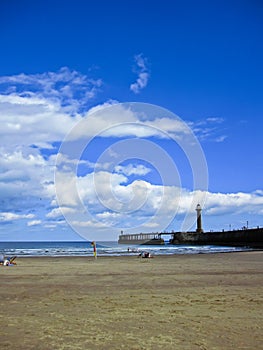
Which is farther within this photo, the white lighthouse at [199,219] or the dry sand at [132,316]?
the white lighthouse at [199,219]

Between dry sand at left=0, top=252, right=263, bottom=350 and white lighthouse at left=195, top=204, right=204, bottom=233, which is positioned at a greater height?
white lighthouse at left=195, top=204, right=204, bottom=233

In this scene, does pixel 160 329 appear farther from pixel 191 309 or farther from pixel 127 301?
pixel 127 301

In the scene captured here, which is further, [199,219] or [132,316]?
[199,219]

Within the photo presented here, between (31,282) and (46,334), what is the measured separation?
10.3 meters

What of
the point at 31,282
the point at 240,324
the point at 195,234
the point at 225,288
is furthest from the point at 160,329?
the point at 195,234

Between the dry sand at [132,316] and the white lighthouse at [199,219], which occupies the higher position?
the white lighthouse at [199,219]

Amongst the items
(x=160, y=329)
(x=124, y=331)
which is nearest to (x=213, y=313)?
(x=160, y=329)

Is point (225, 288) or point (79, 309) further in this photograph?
point (225, 288)

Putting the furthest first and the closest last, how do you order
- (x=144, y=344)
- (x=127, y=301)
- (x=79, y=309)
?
(x=127, y=301)
(x=79, y=309)
(x=144, y=344)

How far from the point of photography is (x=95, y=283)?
1736 cm

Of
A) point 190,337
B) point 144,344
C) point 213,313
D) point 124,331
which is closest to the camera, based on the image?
point 144,344

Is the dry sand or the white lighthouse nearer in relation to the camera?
the dry sand

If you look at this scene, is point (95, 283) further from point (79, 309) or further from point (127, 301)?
point (79, 309)

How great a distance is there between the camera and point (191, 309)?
10688 millimetres
